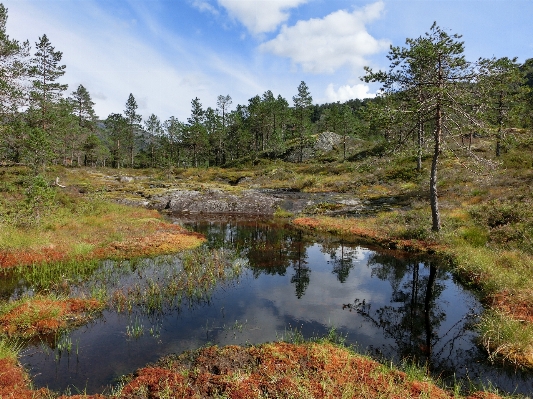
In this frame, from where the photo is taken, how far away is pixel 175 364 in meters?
8.29

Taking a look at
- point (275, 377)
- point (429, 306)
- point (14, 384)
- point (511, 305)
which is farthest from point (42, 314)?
point (511, 305)

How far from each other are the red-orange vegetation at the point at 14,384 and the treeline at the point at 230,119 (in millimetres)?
18008

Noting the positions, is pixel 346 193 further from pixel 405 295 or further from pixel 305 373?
pixel 305 373

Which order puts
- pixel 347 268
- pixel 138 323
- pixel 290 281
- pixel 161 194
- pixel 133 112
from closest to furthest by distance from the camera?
pixel 138 323
pixel 290 281
pixel 347 268
pixel 161 194
pixel 133 112

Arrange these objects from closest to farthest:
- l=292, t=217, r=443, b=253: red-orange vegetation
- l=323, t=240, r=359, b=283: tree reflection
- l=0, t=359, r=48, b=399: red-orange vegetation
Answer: l=0, t=359, r=48, b=399: red-orange vegetation, l=323, t=240, r=359, b=283: tree reflection, l=292, t=217, r=443, b=253: red-orange vegetation

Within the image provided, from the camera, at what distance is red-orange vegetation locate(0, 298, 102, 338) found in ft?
32.1

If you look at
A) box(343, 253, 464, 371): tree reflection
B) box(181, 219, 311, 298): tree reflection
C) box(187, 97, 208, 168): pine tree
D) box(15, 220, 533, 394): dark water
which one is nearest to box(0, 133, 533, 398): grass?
box(15, 220, 533, 394): dark water

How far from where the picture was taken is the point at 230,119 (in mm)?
92000

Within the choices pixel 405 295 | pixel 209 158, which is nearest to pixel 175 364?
pixel 405 295

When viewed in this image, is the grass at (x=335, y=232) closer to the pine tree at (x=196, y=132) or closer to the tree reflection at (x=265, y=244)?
the tree reflection at (x=265, y=244)

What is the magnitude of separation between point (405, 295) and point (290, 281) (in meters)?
5.34

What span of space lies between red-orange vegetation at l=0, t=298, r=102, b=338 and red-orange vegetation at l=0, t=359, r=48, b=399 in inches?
79.2

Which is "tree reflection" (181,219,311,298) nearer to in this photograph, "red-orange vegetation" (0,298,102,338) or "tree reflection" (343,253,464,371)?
"tree reflection" (343,253,464,371)

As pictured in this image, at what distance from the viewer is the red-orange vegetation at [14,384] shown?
6746 millimetres
